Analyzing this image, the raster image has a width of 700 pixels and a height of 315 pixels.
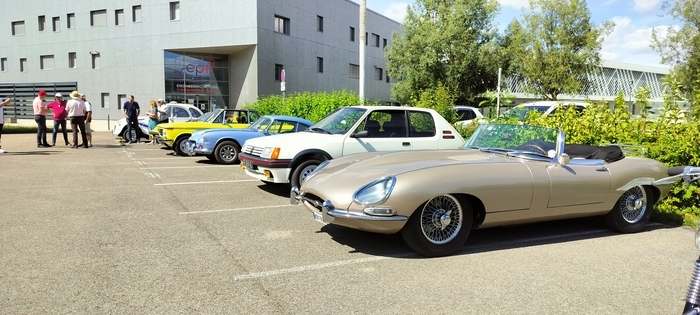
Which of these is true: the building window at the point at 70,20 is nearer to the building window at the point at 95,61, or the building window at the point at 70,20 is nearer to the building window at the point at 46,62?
the building window at the point at 95,61

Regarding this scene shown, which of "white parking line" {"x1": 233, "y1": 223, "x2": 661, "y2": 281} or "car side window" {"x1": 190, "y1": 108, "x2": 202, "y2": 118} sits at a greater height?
"car side window" {"x1": 190, "y1": 108, "x2": 202, "y2": 118}

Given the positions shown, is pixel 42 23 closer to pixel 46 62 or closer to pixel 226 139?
pixel 46 62

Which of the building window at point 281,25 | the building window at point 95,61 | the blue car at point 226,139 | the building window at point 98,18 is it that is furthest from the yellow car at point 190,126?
the building window at point 95,61

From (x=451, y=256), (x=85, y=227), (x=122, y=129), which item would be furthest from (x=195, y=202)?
(x=122, y=129)

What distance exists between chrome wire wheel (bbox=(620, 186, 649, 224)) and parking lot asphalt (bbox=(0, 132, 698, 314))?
9.0 inches

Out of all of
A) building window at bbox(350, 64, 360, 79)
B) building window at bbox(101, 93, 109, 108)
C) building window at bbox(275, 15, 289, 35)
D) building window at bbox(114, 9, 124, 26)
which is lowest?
building window at bbox(101, 93, 109, 108)

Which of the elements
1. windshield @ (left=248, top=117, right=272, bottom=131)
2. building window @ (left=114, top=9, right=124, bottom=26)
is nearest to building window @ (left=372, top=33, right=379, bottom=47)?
building window @ (left=114, top=9, right=124, bottom=26)

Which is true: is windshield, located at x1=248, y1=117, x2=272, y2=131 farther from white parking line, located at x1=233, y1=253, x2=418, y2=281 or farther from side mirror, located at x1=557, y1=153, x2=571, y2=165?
side mirror, located at x1=557, y1=153, x2=571, y2=165

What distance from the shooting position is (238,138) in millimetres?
A: 11789

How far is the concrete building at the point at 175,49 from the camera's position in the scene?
3212 cm

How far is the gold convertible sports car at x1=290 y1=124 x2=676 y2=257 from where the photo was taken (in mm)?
4535

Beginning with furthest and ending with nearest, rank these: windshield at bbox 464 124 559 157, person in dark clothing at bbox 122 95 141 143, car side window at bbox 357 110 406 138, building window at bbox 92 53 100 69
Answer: building window at bbox 92 53 100 69 < person in dark clothing at bbox 122 95 141 143 < car side window at bbox 357 110 406 138 < windshield at bbox 464 124 559 157

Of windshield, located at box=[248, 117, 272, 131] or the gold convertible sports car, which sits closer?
the gold convertible sports car

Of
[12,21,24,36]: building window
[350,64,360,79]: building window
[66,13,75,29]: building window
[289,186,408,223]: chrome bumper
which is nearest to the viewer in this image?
[289,186,408,223]: chrome bumper
